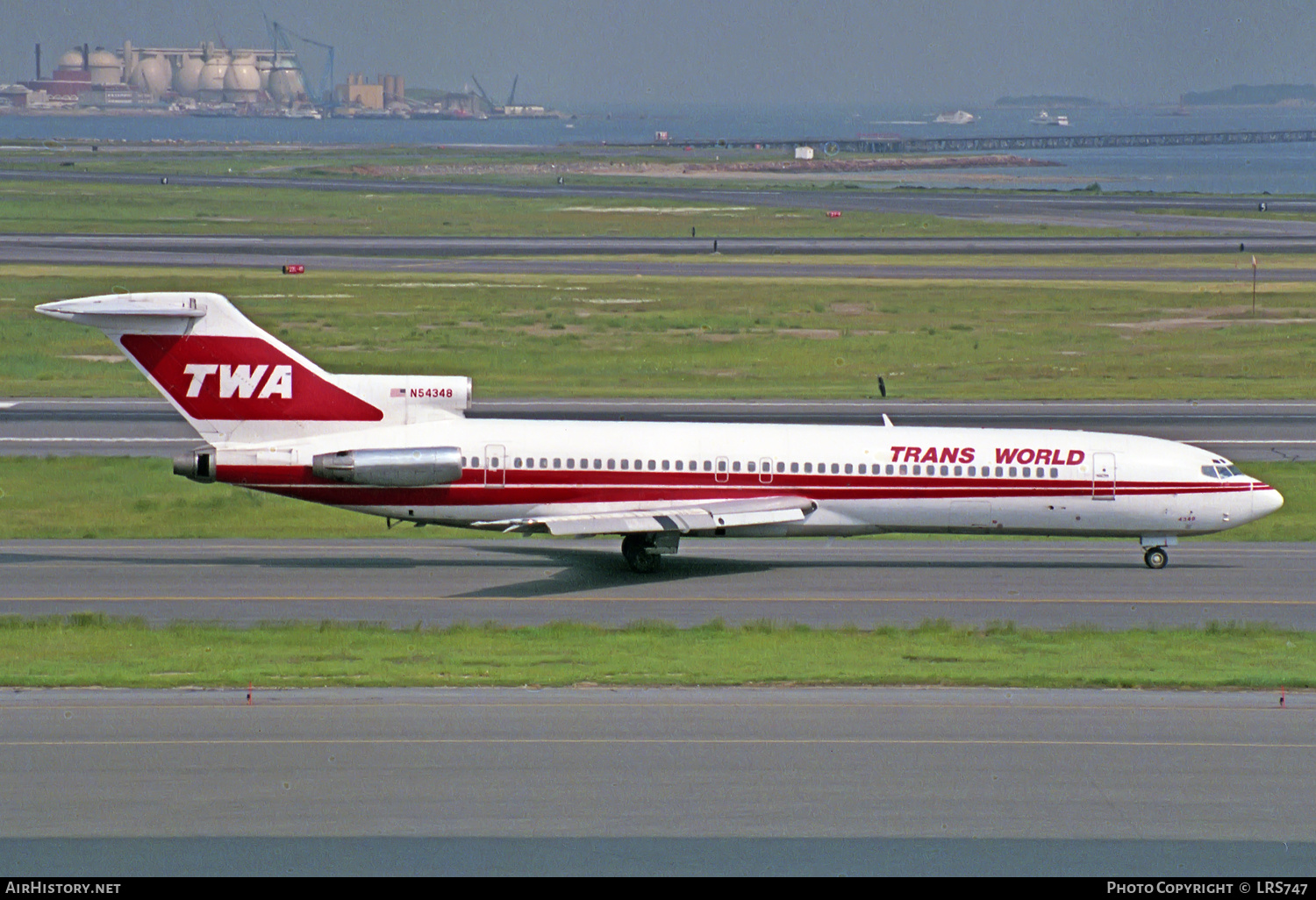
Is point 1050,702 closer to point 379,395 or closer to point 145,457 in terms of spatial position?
point 379,395

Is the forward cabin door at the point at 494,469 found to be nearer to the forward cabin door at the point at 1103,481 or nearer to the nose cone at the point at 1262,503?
the forward cabin door at the point at 1103,481

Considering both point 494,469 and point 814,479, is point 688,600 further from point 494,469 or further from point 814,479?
point 494,469

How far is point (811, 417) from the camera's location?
2271 inches

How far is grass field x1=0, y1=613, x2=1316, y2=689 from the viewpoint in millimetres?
25906

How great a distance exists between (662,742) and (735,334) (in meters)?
56.1

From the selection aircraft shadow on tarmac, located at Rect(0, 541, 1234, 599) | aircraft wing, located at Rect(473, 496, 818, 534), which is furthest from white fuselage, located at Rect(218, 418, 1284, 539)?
aircraft shadow on tarmac, located at Rect(0, 541, 1234, 599)

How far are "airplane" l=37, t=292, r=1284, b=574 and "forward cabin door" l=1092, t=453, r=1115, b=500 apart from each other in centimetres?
5

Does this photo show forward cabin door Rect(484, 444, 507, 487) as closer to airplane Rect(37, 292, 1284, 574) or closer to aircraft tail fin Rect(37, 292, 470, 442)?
airplane Rect(37, 292, 1284, 574)

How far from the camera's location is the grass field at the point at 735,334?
66.6 meters

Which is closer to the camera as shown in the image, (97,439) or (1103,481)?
(1103,481)

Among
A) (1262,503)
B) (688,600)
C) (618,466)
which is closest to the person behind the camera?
(688,600)

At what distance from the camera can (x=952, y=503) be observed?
123ft

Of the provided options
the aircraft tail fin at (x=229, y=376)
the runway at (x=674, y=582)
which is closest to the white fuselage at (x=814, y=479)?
the aircraft tail fin at (x=229, y=376)

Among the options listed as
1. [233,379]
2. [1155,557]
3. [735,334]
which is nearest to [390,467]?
[233,379]
